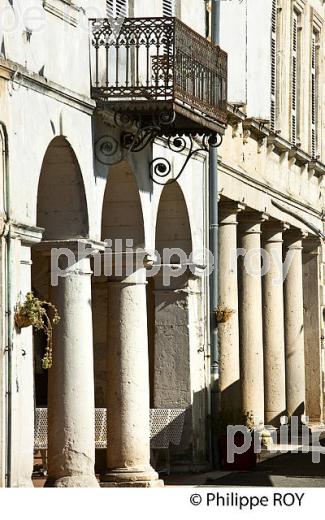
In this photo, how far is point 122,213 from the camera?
77.0 ft

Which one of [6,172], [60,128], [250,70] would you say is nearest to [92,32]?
[60,128]

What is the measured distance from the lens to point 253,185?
3159 cm

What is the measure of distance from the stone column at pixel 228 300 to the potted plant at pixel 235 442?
6.82 ft

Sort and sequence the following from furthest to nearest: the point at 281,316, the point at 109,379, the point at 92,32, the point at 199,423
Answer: the point at 281,316 → the point at 199,423 → the point at 109,379 → the point at 92,32

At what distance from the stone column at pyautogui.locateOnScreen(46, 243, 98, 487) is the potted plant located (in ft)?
21.2

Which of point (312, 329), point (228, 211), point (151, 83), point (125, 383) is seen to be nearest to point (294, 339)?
point (312, 329)

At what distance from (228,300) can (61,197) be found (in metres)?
9.35

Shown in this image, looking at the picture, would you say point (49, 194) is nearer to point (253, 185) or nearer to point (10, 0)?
point (10, 0)

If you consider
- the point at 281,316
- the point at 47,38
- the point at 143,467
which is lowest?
the point at 143,467

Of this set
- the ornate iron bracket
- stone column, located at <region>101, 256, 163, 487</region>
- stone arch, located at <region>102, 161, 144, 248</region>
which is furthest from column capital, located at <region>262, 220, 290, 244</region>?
stone column, located at <region>101, 256, 163, 487</region>

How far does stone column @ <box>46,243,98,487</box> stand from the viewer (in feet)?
67.5

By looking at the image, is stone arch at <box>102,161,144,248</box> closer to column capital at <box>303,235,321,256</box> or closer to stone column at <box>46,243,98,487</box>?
stone column at <box>46,243,98,487</box>

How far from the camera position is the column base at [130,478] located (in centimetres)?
2298

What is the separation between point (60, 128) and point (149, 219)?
12.2ft
